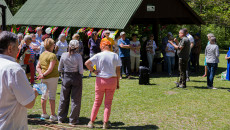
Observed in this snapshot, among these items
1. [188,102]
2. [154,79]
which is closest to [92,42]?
[154,79]

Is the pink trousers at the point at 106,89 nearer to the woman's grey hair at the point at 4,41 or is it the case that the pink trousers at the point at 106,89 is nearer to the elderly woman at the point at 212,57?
the woman's grey hair at the point at 4,41

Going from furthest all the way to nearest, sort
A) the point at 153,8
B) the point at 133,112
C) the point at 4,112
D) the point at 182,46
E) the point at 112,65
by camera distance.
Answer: the point at 153,8 < the point at 182,46 < the point at 133,112 < the point at 112,65 < the point at 4,112

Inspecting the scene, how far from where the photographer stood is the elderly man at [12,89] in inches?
113

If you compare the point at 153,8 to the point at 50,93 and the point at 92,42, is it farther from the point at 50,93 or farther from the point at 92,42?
the point at 50,93

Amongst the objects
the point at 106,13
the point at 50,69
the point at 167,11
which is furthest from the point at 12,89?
the point at 167,11

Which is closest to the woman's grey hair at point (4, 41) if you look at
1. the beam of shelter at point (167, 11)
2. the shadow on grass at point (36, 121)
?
the shadow on grass at point (36, 121)

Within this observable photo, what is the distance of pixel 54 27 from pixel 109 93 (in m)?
11.3

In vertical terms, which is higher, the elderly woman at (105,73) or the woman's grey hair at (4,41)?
the woman's grey hair at (4,41)

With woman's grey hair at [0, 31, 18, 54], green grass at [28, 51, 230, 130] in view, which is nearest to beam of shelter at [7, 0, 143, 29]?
green grass at [28, 51, 230, 130]

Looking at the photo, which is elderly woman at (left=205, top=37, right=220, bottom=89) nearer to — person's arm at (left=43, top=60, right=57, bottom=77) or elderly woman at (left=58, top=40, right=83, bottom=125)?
elderly woman at (left=58, top=40, right=83, bottom=125)

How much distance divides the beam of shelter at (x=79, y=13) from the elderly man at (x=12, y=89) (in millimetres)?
10197

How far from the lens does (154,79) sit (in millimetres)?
12789

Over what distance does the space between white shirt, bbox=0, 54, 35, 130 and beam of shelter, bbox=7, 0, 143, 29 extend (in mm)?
10271

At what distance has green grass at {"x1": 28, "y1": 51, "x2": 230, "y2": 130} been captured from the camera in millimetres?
6695
